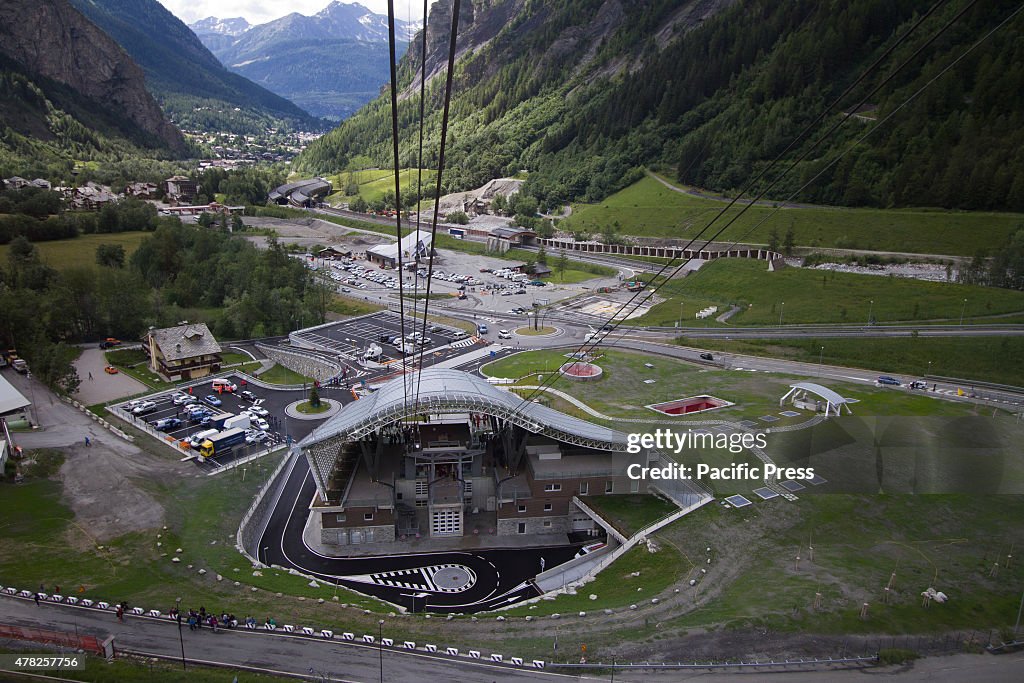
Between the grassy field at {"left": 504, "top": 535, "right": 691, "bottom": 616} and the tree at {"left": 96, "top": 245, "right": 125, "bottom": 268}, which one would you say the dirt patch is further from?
the tree at {"left": 96, "top": 245, "right": 125, "bottom": 268}

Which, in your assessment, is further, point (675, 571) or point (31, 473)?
point (31, 473)

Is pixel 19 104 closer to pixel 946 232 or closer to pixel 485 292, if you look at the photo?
pixel 485 292

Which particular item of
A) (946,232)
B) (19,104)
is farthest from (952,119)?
(19,104)

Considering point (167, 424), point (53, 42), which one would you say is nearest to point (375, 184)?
point (53, 42)

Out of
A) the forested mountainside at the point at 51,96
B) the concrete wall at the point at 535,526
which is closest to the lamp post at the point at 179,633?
the concrete wall at the point at 535,526

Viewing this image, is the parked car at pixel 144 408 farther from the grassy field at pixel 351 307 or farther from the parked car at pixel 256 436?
the grassy field at pixel 351 307

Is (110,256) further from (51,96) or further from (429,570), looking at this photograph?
(51,96)
